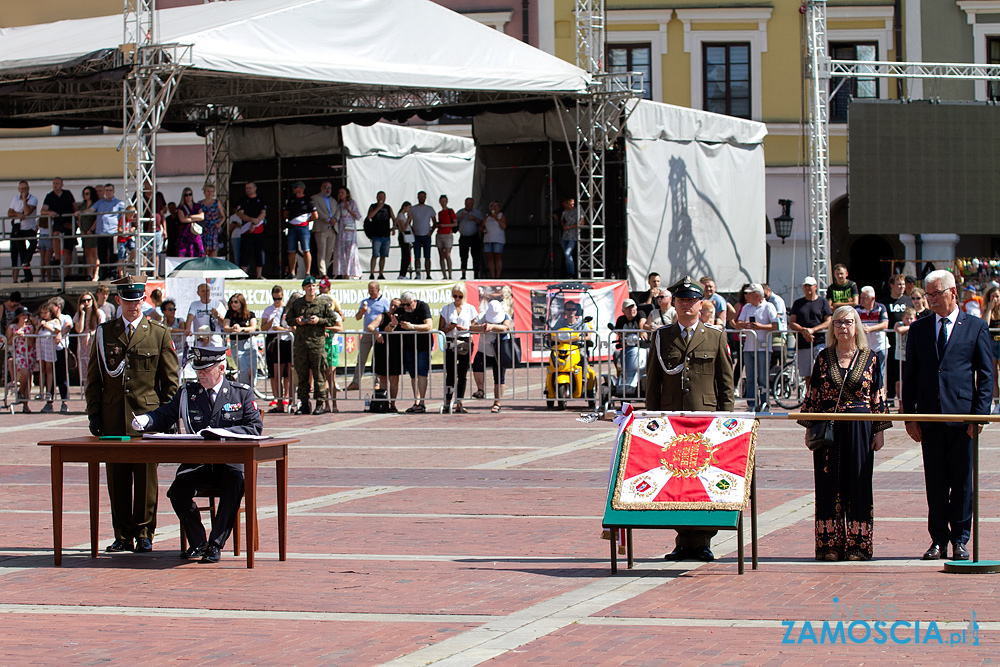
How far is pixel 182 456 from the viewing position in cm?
891

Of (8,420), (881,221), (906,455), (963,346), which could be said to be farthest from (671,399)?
(881,221)

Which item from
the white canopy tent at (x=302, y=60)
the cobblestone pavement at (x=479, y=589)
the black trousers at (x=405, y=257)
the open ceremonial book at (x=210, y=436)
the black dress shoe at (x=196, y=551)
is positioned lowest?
the cobblestone pavement at (x=479, y=589)

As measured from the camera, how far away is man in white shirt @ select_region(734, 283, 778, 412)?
18.8 m

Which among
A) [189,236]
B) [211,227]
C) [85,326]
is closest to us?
[85,326]

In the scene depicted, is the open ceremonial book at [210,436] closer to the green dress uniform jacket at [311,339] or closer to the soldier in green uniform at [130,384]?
the soldier in green uniform at [130,384]

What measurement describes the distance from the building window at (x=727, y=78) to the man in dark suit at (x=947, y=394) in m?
29.5

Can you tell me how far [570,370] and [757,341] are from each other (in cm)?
257

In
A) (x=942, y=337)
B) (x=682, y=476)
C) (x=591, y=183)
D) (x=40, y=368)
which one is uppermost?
(x=591, y=183)

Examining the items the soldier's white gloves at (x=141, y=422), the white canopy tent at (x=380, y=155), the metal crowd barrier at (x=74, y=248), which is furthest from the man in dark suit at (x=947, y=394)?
the white canopy tent at (x=380, y=155)

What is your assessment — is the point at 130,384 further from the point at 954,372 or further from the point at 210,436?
the point at 954,372

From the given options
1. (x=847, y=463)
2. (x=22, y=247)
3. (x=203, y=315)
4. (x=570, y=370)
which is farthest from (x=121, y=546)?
(x=22, y=247)

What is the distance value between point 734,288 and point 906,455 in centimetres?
1511

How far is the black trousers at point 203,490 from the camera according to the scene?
9156mm

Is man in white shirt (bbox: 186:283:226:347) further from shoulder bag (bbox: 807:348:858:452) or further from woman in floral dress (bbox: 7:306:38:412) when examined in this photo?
shoulder bag (bbox: 807:348:858:452)
